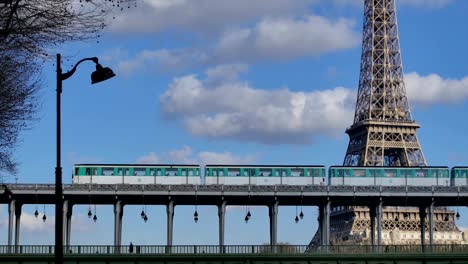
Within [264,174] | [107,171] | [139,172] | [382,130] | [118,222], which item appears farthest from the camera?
[382,130]

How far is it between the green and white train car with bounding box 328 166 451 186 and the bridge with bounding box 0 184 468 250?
20.1 feet

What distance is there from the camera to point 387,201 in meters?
104

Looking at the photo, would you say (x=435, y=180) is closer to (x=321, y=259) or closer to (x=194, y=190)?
(x=194, y=190)

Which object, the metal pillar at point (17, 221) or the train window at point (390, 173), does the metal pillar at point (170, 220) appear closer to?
the metal pillar at point (17, 221)

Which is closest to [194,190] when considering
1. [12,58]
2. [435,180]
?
[435,180]

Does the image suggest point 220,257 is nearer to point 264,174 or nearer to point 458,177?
point 264,174

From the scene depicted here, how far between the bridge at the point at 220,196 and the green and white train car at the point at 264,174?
11.8 ft

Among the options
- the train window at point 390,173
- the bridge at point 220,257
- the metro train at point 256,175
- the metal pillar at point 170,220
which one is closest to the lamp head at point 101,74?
the bridge at point 220,257

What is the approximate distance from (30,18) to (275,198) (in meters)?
70.3

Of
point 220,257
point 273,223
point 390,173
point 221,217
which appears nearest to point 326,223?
point 273,223

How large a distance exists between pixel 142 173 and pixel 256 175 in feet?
41.0

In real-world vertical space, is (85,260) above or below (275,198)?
below

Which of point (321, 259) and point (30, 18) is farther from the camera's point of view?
point (321, 259)

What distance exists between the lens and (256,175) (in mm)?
106250
